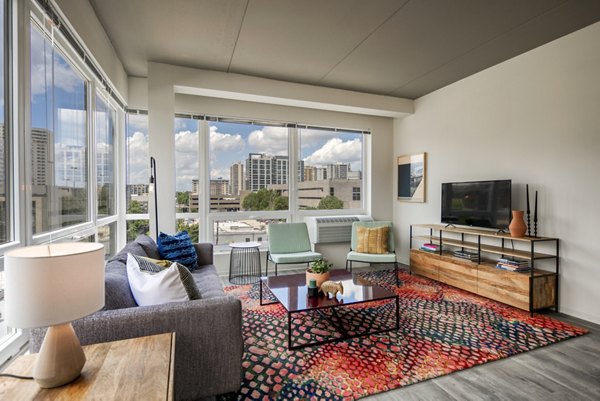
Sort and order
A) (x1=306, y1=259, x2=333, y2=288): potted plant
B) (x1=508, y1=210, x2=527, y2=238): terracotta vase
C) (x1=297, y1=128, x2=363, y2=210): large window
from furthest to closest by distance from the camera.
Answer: (x1=297, y1=128, x2=363, y2=210): large window
(x1=508, y1=210, x2=527, y2=238): terracotta vase
(x1=306, y1=259, x2=333, y2=288): potted plant

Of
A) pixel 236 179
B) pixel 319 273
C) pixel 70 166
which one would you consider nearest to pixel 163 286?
pixel 319 273

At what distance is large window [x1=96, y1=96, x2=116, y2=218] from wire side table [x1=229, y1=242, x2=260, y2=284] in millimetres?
1624

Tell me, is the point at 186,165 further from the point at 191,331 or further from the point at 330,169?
the point at 191,331

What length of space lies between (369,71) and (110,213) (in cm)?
368

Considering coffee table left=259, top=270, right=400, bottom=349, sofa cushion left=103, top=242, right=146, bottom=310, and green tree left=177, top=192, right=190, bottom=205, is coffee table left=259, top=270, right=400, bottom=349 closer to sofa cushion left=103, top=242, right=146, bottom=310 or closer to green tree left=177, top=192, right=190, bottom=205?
sofa cushion left=103, top=242, right=146, bottom=310

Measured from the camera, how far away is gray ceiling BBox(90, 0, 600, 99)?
2539mm

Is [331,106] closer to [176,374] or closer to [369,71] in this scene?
[369,71]

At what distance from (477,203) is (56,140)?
4231 millimetres

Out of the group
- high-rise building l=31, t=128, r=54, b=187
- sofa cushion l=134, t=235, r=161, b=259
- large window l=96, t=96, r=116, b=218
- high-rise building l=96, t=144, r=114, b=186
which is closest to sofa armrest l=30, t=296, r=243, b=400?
high-rise building l=31, t=128, r=54, b=187

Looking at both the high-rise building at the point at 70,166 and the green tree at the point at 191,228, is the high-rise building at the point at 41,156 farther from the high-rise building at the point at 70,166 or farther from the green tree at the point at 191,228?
the green tree at the point at 191,228

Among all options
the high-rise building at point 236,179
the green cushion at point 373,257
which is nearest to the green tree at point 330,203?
the green cushion at point 373,257

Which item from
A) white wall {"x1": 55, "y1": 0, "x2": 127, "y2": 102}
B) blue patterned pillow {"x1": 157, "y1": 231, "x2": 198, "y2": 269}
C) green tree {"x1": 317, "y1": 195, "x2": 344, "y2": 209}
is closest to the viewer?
white wall {"x1": 55, "y1": 0, "x2": 127, "y2": 102}

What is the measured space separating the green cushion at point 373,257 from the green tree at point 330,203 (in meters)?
1.19

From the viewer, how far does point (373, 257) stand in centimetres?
392
